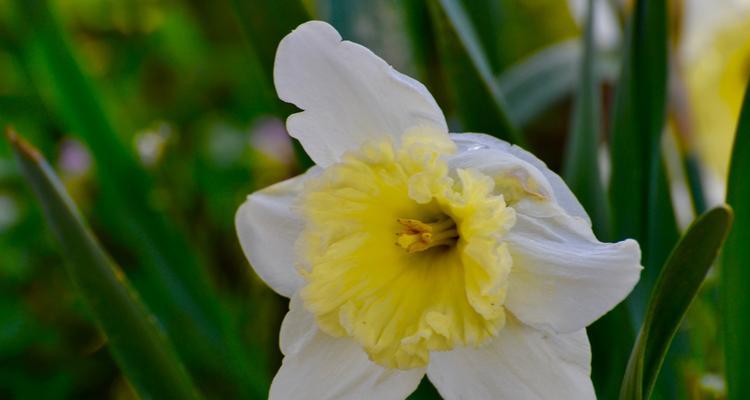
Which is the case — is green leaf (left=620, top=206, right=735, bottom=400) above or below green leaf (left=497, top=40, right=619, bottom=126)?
above

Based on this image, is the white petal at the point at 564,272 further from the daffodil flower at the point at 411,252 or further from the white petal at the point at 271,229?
the white petal at the point at 271,229

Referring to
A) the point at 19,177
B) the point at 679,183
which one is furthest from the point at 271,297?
the point at 679,183

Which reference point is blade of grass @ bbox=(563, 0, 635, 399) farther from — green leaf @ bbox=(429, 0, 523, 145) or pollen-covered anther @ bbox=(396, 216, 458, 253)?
pollen-covered anther @ bbox=(396, 216, 458, 253)

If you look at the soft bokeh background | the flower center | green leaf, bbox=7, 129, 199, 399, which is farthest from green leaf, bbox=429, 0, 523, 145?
green leaf, bbox=7, 129, 199, 399

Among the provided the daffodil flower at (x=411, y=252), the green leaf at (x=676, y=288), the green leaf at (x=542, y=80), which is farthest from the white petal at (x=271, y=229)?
the green leaf at (x=542, y=80)

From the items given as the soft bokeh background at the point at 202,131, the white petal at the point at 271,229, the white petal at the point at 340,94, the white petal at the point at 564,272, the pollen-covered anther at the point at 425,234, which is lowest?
the soft bokeh background at the point at 202,131

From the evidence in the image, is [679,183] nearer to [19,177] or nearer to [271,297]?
[271,297]

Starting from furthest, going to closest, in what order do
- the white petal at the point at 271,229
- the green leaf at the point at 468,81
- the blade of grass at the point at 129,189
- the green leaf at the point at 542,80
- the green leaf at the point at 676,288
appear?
the green leaf at the point at 542,80 < the blade of grass at the point at 129,189 < the green leaf at the point at 468,81 < the white petal at the point at 271,229 < the green leaf at the point at 676,288
